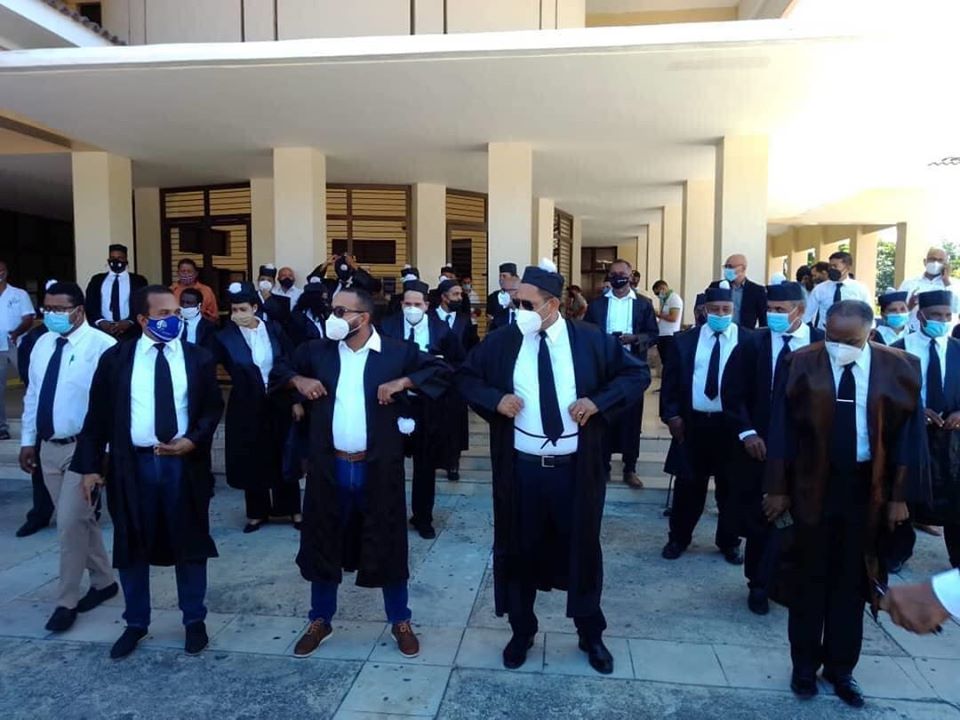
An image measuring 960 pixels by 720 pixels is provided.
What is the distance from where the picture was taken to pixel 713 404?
4609 millimetres

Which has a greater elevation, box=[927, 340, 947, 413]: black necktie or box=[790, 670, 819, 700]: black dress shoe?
box=[927, 340, 947, 413]: black necktie

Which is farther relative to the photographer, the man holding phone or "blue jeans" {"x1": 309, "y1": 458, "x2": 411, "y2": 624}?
the man holding phone

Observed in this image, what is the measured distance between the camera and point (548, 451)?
11.0ft

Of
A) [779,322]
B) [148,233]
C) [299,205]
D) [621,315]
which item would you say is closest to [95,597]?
[779,322]

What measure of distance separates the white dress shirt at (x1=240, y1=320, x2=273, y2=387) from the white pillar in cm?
876

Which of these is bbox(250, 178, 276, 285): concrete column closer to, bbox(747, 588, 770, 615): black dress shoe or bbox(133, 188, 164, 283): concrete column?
bbox(133, 188, 164, 283): concrete column

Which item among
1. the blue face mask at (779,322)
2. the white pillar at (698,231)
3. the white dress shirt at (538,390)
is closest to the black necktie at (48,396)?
the white dress shirt at (538,390)

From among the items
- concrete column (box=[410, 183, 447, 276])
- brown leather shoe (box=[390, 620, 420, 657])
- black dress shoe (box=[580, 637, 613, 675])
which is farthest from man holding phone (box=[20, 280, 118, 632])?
concrete column (box=[410, 183, 447, 276])

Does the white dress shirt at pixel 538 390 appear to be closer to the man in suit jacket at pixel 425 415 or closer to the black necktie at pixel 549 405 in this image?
the black necktie at pixel 549 405

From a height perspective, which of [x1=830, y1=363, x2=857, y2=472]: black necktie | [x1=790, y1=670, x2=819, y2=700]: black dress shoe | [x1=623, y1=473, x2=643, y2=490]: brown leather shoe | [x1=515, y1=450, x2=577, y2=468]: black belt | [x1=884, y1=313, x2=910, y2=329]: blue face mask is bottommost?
[x1=790, y1=670, x2=819, y2=700]: black dress shoe

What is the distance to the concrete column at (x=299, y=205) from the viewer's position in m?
9.54

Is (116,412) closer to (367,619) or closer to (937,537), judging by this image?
(367,619)

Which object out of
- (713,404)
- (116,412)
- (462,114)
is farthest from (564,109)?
(116,412)

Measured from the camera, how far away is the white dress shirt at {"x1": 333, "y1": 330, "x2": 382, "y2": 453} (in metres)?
3.49
